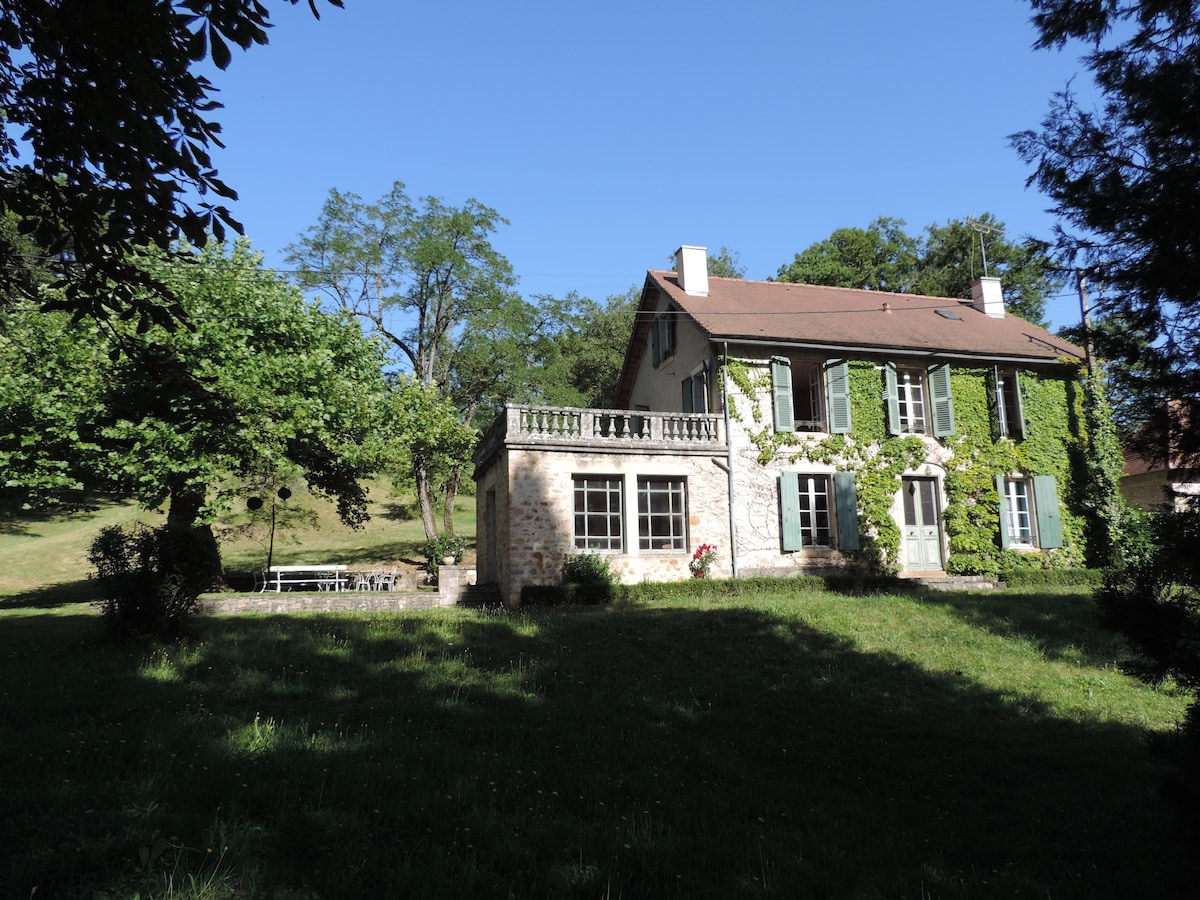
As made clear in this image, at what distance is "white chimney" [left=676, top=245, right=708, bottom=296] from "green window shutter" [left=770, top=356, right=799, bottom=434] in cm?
382

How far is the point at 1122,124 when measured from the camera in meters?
4.61

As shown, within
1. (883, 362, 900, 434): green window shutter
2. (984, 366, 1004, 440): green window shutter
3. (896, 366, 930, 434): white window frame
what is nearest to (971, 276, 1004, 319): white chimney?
(984, 366, 1004, 440): green window shutter

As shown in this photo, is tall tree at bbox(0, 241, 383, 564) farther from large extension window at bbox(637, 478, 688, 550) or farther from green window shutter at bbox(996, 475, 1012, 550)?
green window shutter at bbox(996, 475, 1012, 550)

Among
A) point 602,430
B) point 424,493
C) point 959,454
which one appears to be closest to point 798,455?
point 959,454

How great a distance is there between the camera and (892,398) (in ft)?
67.2

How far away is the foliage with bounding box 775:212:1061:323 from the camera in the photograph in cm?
3444

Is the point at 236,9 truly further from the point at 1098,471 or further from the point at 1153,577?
the point at 1098,471

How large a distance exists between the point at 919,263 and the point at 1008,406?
1708cm

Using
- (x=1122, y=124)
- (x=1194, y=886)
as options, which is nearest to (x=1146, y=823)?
(x=1194, y=886)

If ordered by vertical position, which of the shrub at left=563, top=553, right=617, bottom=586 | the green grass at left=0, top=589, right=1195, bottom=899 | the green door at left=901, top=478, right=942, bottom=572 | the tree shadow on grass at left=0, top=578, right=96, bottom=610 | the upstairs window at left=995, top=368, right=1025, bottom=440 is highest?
the upstairs window at left=995, top=368, right=1025, bottom=440

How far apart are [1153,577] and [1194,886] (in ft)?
6.00

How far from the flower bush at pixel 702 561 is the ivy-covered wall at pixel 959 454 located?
279 cm

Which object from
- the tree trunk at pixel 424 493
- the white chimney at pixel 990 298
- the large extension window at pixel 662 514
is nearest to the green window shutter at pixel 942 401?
the white chimney at pixel 990 298

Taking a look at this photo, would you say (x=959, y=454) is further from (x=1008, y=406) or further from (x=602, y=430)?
(x=602, y=430)
